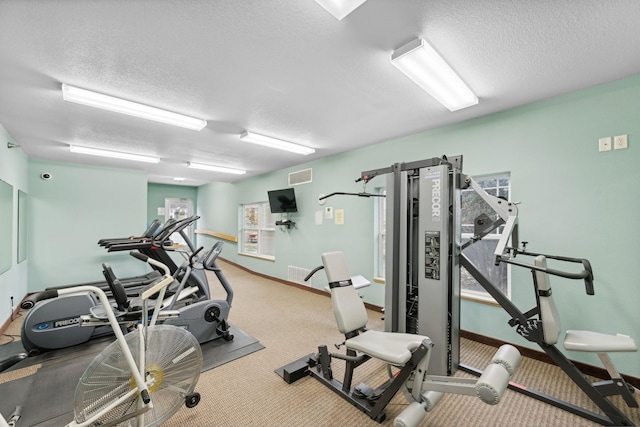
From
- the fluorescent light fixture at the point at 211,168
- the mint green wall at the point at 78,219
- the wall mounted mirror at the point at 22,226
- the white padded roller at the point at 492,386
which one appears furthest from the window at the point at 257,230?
the white padded roller at the point at 492,386

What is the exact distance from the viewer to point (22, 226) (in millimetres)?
4199

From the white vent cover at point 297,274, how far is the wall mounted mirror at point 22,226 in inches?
172

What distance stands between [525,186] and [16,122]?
5.74m

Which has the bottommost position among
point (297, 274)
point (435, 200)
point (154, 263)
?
point (297, 274)

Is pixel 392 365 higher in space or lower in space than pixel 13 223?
lower

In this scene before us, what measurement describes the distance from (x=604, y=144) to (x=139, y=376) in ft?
13.0

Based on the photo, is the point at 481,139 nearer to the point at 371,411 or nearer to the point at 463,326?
the point at 463,326

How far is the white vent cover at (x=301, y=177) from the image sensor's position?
524 cm

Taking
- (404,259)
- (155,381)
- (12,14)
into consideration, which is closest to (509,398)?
(404,259)

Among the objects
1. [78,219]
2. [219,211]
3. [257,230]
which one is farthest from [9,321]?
[219,211]

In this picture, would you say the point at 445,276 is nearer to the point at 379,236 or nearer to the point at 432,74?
the point at 432,74

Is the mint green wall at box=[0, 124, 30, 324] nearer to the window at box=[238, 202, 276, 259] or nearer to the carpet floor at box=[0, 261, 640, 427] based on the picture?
the carpet floor at box=[0, 261, 640, 427]

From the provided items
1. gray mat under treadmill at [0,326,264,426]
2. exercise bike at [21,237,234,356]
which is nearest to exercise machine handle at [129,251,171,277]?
exercise bike at [21,237,234,356]

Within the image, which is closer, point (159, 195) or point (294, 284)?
point (294, 284)
